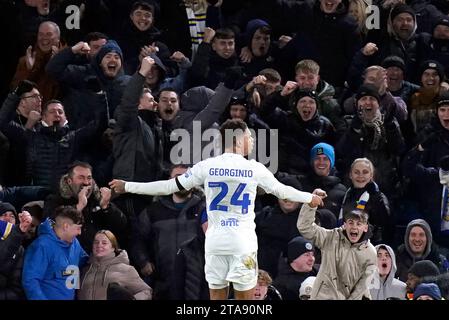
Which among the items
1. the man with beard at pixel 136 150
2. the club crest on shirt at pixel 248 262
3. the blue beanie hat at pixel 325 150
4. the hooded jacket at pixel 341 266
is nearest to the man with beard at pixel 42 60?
the man with beard at pixel 136 150

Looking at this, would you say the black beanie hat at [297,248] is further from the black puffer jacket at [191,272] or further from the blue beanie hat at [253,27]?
the blue beanie hat at [253,27]

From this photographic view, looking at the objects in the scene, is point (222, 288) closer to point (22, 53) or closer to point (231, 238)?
point (231, 238)

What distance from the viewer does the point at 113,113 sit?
17.4 m

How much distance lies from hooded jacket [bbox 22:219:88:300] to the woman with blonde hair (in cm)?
14

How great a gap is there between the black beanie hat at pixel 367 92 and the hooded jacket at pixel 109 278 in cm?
344

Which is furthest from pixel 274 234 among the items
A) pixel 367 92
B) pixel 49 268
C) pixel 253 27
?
pixel 253 27

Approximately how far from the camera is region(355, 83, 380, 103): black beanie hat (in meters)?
17.2

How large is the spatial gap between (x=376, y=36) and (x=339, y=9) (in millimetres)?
651

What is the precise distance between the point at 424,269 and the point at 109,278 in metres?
3.15

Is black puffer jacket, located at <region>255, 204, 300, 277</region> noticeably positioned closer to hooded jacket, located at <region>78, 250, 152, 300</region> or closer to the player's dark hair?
hooded jacket, located at <region>78, 250, 152, 300</region>

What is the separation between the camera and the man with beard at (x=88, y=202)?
15.9 meters

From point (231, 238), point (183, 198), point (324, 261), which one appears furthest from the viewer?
point (183, 198)

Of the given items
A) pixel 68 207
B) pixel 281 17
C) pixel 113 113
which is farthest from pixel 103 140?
pixel 281 17

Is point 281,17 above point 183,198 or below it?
above
